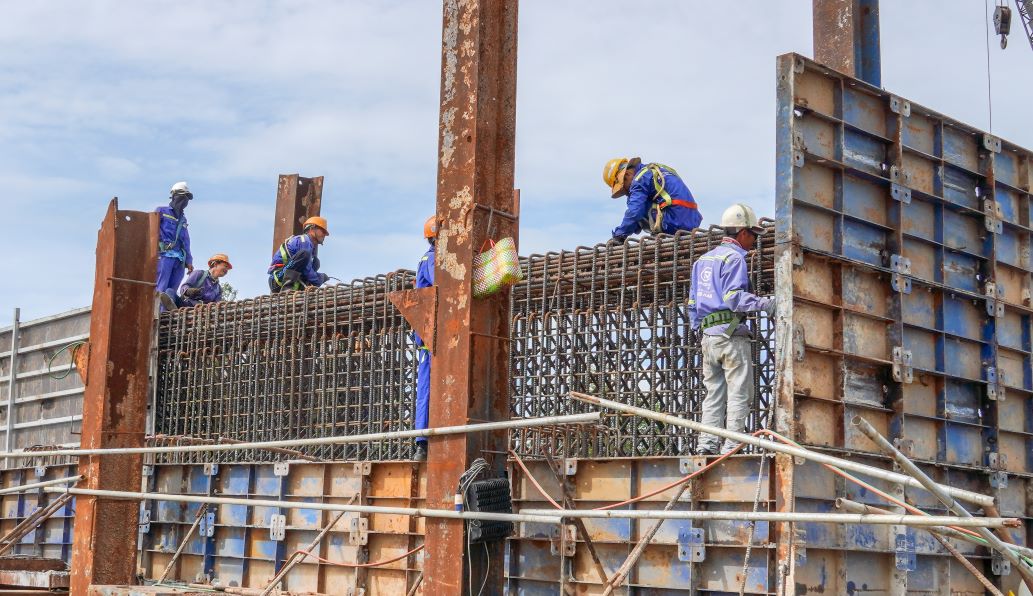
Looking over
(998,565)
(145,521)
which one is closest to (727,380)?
(998,565)

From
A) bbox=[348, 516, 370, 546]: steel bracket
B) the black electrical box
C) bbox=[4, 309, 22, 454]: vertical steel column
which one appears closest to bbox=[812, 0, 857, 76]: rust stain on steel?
the black electrical box

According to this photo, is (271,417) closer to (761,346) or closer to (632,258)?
(632,258)

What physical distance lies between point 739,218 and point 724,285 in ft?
1.87

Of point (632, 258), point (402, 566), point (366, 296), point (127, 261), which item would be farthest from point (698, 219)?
point (127, 261)

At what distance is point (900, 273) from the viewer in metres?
9.41

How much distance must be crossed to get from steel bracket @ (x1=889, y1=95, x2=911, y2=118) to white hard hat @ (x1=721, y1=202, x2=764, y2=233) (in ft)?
4.42

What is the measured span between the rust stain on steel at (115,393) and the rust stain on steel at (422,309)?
3.86 meters

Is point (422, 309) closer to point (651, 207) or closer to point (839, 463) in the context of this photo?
point (839, 463)

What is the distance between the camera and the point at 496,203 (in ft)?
27.9

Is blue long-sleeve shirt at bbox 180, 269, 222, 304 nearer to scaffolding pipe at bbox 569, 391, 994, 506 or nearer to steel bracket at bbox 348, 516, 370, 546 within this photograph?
steel bracket at bbox 348, 516, 370, 546

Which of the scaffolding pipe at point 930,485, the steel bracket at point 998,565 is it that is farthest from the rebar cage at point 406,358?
the scaffolding pipe at point 930,485

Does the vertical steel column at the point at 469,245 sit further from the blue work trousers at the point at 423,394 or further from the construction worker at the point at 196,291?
the construction worker at the point at 196,291

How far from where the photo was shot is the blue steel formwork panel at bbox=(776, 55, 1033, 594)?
863 cm

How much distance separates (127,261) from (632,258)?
453cm
